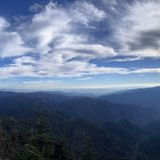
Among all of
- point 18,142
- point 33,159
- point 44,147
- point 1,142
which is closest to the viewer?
point 33,159

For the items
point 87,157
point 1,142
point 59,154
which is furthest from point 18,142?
point 87,157

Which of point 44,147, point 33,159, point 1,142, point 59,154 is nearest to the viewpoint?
point 33,159

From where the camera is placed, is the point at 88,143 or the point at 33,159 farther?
the point at 88,143

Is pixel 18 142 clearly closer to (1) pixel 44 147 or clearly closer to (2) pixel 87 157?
(2) pixel 87 157

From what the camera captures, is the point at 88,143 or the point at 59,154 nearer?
the point at 88,143

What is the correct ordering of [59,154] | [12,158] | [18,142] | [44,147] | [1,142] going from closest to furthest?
[44,147] < [12,158] < [59,154] < [1,142] < [18,142]

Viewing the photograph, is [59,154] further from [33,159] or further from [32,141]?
[33,159]

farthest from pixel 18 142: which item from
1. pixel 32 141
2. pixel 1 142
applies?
pixel 32 141

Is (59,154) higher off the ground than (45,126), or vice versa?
(45,126)

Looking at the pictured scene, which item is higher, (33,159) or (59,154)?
(33,159)
